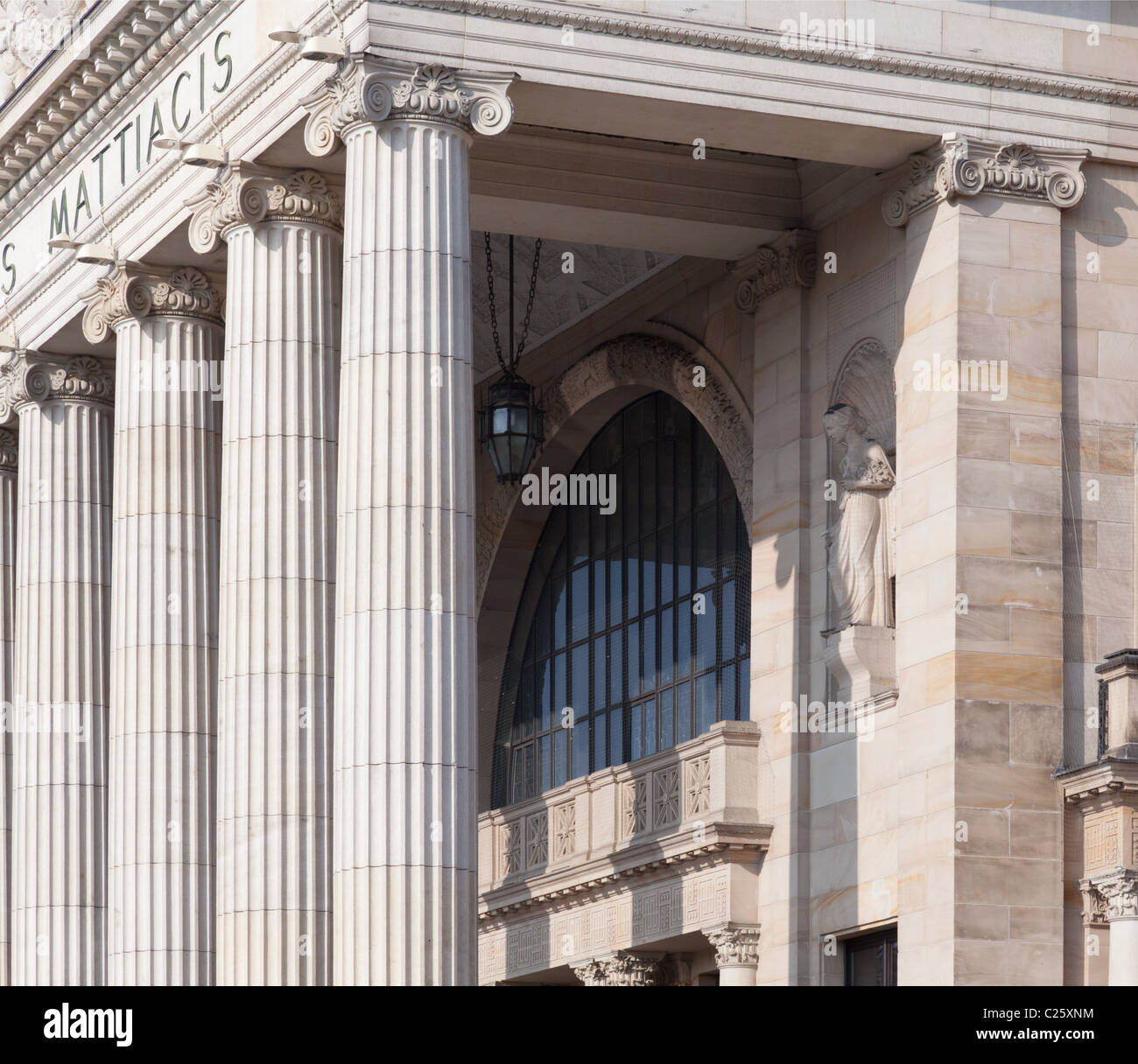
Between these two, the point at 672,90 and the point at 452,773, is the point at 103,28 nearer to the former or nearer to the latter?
the point at 672,90

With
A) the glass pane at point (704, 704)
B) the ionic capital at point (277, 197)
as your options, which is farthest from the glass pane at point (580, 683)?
the ionic capital at point (277, 197)

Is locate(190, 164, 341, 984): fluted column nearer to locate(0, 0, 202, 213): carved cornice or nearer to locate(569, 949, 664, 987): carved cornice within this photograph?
locate(0, 0, 202, 213): carved cornice

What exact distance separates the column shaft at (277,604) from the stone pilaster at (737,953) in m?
6.11

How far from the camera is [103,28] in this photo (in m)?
33.2

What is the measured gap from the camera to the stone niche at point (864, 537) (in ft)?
99.5

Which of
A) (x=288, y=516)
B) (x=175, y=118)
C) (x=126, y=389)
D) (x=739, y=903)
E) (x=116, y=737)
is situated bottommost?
(x=739, y=903)

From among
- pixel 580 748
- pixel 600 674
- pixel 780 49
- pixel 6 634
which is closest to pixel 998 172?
pixel 780 49

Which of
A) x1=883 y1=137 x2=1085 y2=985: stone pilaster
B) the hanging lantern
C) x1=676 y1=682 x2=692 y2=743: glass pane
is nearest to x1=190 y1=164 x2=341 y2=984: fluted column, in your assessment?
the hanging lantern

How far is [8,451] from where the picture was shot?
130 feet

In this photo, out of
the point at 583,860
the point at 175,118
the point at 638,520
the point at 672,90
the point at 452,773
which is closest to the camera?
the point at 452,773

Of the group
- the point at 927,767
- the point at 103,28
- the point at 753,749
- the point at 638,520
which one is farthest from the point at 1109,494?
the point at 103,28

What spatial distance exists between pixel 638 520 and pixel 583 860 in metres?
5.94

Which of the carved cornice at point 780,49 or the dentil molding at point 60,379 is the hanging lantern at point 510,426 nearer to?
the dentil molding at point 60,379

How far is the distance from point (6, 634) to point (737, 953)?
13.5 meters
